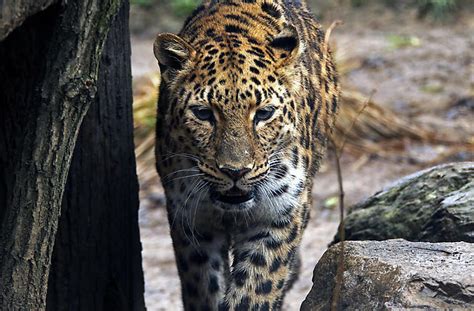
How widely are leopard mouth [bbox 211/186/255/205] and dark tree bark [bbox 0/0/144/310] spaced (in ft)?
2.94

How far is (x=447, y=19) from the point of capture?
16.2 metres

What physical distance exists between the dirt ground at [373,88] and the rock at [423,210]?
167cm

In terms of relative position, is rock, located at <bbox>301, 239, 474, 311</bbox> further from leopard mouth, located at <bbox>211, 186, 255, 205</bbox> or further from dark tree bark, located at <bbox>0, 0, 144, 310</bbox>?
dark tree bark, located at <bbox>0, 0, 144, 310</bbox>

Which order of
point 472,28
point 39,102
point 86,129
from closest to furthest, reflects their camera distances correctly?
point 39,102 → point 86,129 → point 472,28

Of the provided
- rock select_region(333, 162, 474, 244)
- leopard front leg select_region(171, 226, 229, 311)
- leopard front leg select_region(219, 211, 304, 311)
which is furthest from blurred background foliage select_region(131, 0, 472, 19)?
leopard front leg select_region(219, 211, 304, 311)

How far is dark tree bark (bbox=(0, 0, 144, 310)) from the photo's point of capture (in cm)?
488

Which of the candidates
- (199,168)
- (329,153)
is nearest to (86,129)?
(199,168)

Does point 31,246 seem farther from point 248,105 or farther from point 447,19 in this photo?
point 447,19

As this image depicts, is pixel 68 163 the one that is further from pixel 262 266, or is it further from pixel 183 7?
pixel 183 7

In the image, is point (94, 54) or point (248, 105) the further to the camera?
point (248, 105)

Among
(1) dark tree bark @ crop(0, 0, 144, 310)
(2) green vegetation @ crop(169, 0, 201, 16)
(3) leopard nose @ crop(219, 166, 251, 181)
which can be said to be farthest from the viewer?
(2) green vegetation @ crop(169, 0, 201, 16)

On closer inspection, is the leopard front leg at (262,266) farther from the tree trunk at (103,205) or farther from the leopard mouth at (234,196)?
the tree trunk at (103,205)

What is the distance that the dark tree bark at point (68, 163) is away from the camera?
488cm

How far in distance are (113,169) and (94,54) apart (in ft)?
5.78
